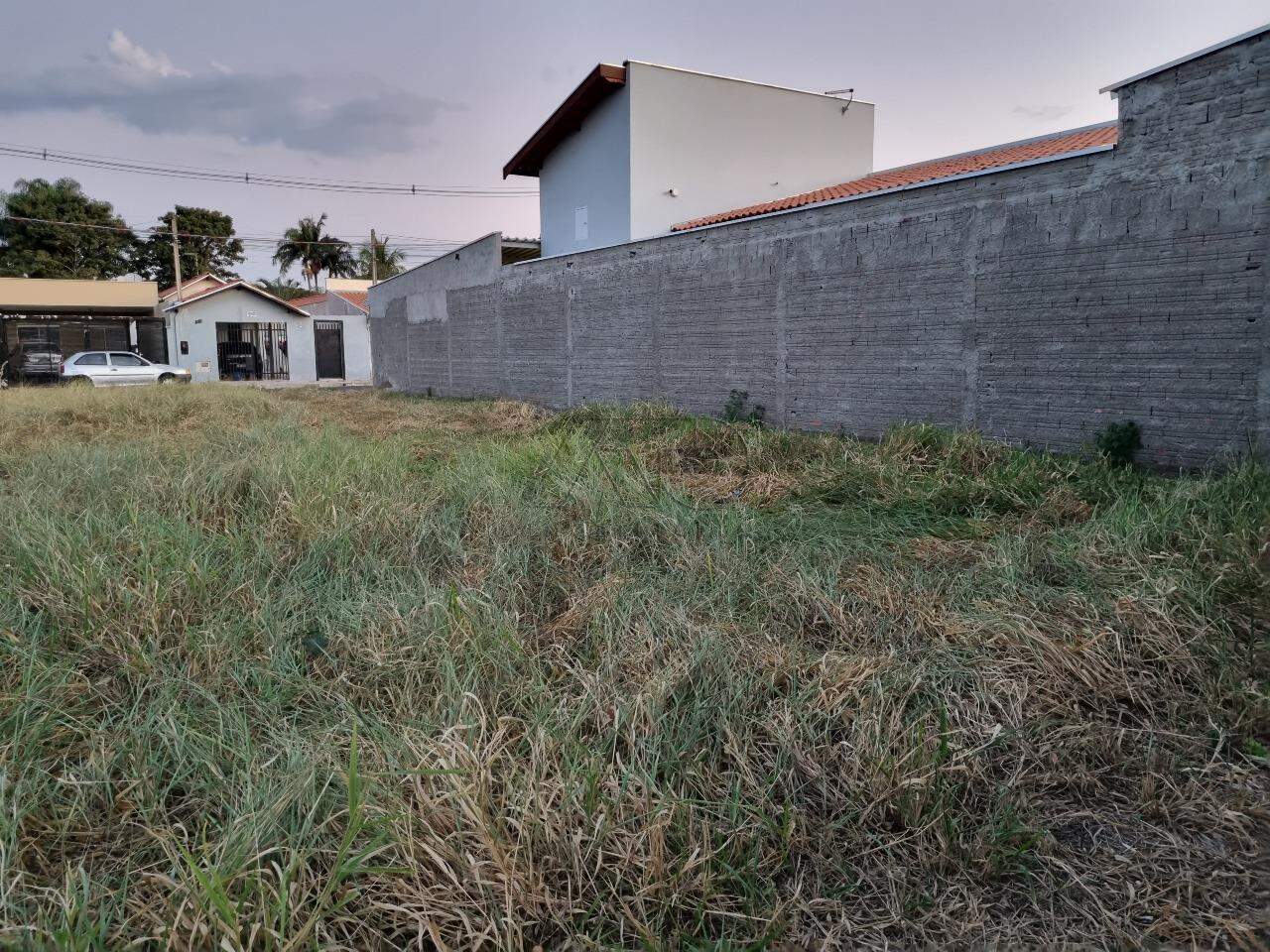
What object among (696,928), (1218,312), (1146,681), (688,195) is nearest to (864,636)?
(1146,681)

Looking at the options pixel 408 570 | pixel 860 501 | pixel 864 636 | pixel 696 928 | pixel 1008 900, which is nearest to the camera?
pixel 696 928

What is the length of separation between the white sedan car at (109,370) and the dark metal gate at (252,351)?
233 inches

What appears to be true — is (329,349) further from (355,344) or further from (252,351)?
(252,351)

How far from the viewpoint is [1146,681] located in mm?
2898

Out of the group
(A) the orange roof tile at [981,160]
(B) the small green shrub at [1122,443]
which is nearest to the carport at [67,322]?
(A) the orange roof tile at [981,160]

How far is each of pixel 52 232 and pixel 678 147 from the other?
37.9m

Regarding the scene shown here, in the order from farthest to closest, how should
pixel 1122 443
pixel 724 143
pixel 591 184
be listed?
1. pixel 591 184
2. pixel 724 143
3. pixel 1122 443

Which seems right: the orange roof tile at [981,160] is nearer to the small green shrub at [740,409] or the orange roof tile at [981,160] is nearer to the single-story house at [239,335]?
the small green shrub at [740,409]

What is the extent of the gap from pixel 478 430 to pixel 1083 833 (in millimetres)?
9559

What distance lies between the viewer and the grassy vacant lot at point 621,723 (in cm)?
187

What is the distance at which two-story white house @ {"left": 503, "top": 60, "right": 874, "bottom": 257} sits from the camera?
1598 centimetres

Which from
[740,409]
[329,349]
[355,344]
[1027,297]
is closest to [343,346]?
[355,344]

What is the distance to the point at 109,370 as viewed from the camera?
843 inches

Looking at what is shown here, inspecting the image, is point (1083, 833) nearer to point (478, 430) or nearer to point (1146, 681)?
point (1146, 681)
